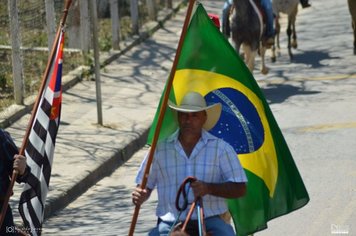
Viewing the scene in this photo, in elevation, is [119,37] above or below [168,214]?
below

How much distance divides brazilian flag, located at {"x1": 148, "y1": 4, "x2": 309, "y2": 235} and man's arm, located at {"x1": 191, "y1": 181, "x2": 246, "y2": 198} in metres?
0.94

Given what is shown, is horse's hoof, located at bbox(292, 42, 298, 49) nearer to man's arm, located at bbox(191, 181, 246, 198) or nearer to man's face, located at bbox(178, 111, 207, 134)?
man's face, located at bbox(178, 111, 207, 134)

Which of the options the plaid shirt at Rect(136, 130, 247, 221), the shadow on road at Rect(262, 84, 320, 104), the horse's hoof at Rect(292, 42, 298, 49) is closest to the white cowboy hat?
the plaid shirt at Rect(136, 130, 247, 221)

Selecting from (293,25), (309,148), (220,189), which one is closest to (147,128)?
(309,148)

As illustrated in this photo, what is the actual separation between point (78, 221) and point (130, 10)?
43.3 feet

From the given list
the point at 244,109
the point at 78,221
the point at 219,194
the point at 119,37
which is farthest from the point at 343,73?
the point at 219,194

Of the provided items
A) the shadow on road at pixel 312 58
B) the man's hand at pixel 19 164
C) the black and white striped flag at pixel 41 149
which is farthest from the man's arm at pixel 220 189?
the shadow on road at pixel 312 58

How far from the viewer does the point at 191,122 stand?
8.17m

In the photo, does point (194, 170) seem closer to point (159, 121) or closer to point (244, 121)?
point (159, 121)

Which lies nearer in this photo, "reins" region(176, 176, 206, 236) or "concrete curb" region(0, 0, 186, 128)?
"reins" region(176, 176, 206, 236)

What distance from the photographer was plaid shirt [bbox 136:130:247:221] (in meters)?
8.05

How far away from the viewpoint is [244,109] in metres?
9.24

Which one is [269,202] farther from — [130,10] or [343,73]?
[130,10]

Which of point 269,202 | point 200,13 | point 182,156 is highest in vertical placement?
point 200,13
